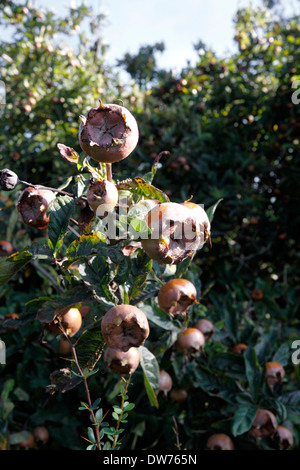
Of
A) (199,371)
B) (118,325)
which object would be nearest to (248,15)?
(199,371)

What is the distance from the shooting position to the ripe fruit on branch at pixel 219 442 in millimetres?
1566

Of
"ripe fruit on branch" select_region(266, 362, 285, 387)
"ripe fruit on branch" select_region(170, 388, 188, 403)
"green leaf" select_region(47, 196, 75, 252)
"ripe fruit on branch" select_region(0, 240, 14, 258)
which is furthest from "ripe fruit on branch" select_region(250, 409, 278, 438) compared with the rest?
"ripe fruit on branch" select_region(0, 240, 14, 258)

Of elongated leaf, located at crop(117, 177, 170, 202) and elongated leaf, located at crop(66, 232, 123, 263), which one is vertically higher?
elongated leaf, located at crop(117, 177, 170, 202)

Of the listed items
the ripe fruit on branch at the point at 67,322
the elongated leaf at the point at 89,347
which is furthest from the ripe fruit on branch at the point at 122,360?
the ripe fruit on branch at the point at 67,322

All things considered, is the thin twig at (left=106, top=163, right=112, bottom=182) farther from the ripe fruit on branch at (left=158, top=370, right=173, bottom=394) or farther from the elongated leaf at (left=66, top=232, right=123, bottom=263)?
the ripe fruit on branch at (left=158, top=370, right=173, bottom=394)

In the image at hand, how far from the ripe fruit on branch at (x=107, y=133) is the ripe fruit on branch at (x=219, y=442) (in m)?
1.27

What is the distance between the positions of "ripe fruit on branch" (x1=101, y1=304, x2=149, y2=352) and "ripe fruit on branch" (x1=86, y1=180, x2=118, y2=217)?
0.26 meters

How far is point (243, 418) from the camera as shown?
152cm

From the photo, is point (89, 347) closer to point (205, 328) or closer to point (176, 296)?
point (176, 296)

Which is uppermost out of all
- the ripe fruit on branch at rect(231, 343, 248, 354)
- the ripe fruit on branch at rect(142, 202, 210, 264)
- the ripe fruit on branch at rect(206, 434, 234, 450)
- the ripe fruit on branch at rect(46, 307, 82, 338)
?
the ripe fruit on branch at rect(142, 202, 210, 264)

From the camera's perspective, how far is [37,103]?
3.79m

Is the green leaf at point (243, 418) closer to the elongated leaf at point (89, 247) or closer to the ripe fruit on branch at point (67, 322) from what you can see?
the ripe fruit on branch at point (67, 322)

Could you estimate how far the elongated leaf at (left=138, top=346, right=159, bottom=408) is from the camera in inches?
46.3

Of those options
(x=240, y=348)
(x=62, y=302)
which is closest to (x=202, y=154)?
(x=240, y=348)
